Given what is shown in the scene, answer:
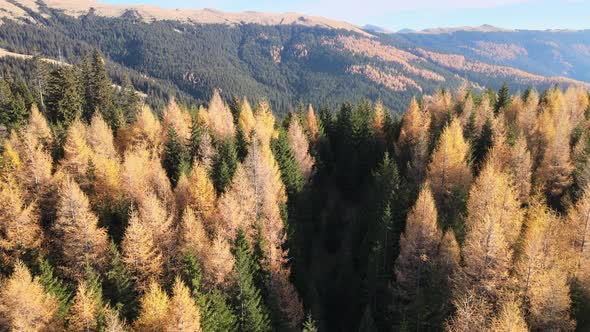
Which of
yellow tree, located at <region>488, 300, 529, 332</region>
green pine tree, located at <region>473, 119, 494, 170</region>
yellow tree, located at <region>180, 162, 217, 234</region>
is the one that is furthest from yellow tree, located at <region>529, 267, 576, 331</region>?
yellow tree, located at <region>180, 162, 217, 234</region>

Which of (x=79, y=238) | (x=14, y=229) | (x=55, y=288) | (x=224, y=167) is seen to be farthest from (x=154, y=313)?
(x=224, y=167)

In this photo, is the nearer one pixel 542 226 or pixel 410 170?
pixel 542 226

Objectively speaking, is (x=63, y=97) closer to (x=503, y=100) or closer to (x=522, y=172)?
(x=522, y=172)

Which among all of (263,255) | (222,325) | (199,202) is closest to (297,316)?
(263,255)

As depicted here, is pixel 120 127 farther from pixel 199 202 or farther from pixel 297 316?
pixel 297 316

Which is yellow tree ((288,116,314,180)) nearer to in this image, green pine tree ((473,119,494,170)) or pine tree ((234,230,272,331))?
green pine tree ((473,119,494,170))
